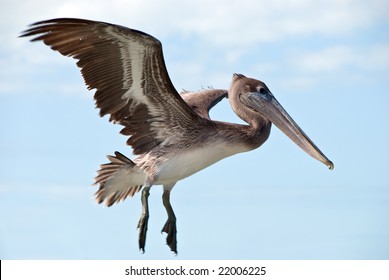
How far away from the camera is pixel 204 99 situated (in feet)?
46.0

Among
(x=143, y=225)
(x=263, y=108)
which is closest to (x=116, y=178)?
(x=143, y=225)

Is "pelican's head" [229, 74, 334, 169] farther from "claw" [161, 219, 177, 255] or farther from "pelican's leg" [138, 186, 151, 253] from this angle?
"pelican's leg" [138, 186, 151, 253]

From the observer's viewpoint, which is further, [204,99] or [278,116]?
[204,99]

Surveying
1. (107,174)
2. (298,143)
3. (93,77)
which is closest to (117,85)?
(93,77)

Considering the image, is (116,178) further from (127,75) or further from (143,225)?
(127,75)

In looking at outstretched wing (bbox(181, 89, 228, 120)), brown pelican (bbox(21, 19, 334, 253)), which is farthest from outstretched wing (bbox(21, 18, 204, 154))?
outstretched wing (bbox(181, 89, 228, 120))

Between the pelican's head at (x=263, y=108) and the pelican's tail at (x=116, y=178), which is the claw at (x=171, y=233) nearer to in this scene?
→ the pelican's tail at (x=116, y=178)

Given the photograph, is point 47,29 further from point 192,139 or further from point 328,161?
point 328,161

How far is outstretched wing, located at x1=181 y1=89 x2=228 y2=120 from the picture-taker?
13770 mm

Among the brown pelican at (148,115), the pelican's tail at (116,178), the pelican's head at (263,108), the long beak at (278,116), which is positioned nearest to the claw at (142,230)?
the brown pelican at (148,115)

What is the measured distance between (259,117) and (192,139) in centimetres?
104

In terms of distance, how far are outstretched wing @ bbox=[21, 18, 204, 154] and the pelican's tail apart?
21 cm

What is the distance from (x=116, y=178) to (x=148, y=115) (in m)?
0.84

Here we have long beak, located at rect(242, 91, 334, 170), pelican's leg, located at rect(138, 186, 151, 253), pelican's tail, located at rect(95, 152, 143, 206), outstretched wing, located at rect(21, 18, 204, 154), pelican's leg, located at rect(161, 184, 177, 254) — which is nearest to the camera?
outstretched wing, located at rect(21, 18, 204, 154)
